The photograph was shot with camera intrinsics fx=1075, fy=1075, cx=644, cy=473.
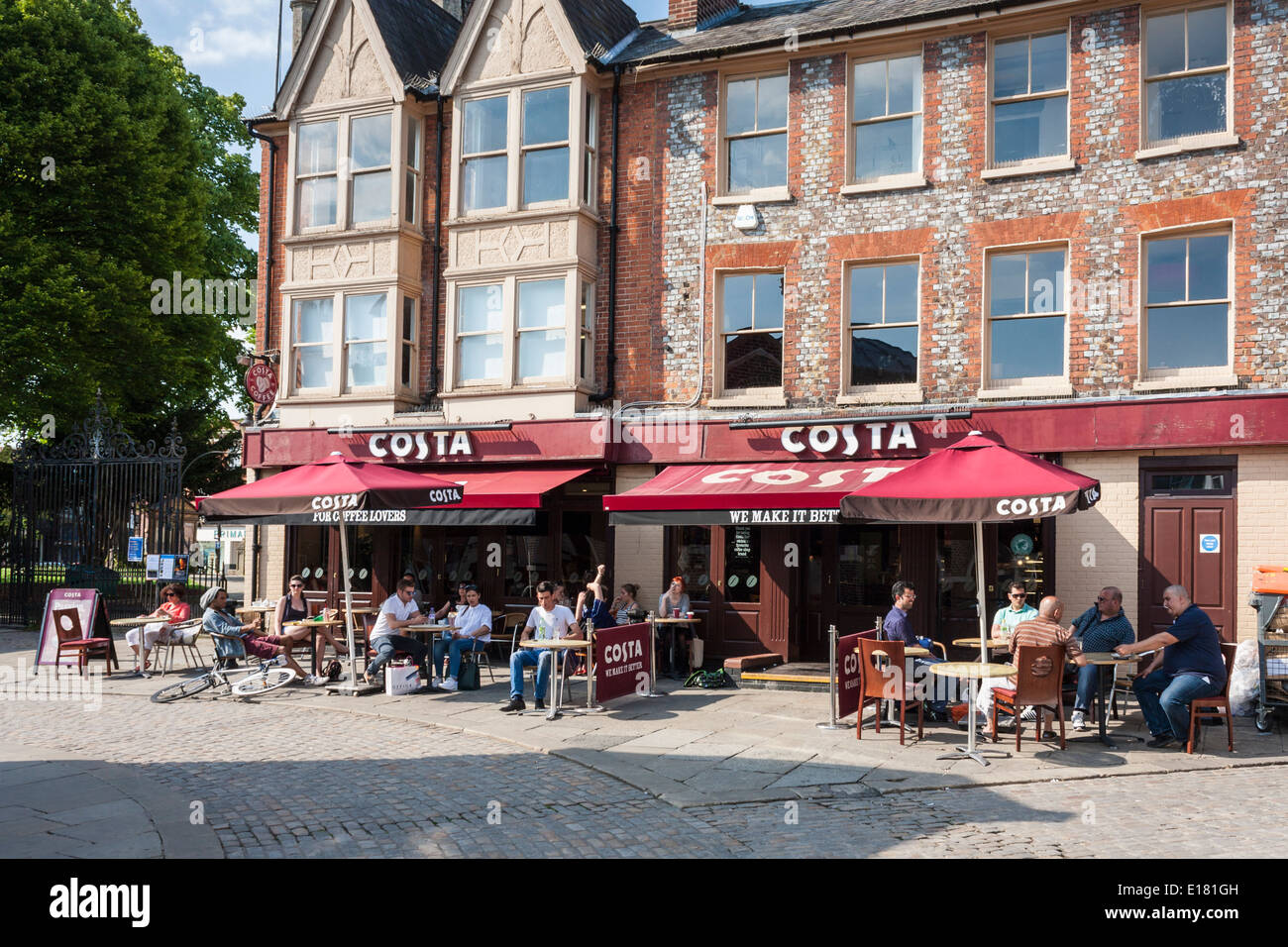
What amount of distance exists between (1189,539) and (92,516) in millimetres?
19368

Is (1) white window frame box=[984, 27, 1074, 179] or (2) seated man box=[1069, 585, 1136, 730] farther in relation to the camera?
(1) white window frame box=[984, 27, 1074, 179]

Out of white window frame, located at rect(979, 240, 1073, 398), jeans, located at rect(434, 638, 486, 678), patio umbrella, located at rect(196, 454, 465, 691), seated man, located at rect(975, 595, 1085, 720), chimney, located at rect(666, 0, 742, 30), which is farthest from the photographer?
chimney, located at rect(666, 0, 742, 30)

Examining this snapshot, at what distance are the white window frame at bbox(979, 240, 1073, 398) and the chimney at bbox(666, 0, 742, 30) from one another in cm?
731

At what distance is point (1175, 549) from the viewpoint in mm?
14477

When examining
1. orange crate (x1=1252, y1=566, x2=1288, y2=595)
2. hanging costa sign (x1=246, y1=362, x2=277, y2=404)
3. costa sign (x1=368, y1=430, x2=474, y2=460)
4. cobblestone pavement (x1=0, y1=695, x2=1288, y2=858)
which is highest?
hanging costa sign (x1=246, y1=362, x2=277, y2=404)

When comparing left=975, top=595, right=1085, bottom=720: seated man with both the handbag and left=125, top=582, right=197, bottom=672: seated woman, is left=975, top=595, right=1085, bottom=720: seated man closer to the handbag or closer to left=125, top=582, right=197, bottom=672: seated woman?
the handbag

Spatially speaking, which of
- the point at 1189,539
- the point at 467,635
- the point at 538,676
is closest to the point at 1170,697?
the point at 1189,539

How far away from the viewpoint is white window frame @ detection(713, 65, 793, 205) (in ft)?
56.9

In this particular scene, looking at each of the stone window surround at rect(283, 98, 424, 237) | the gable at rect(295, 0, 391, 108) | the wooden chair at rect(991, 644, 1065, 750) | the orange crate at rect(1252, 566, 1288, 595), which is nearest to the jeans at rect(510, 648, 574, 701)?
the wooden chair at rect(991, 644, 1065, 750)

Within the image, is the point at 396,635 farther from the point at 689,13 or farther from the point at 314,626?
the point at 689,13

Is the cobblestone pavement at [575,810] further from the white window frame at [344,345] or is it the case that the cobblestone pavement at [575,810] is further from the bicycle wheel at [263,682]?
the white window frame at [344,345]

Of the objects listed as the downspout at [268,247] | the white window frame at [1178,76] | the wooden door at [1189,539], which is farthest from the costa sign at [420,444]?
the white window frame at [1178,76]

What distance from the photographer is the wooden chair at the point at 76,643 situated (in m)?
15.8
